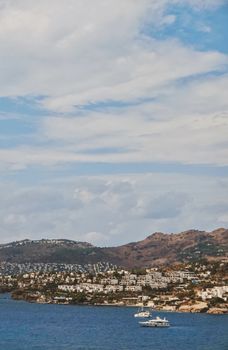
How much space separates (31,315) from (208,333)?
56405 millimetres

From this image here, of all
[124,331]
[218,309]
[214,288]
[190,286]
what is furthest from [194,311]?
[124,331]

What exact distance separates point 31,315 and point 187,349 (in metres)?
72.1

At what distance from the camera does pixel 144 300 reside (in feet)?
623

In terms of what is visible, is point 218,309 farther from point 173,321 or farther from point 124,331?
point 124,331

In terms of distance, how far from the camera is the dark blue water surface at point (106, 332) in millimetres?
92875

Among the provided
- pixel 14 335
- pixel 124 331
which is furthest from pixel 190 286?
pixel 14 335

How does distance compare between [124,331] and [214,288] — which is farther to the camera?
[214,288]

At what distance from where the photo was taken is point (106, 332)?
11319 cm

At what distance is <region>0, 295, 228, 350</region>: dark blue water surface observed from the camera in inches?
3656

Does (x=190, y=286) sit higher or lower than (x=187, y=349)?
higher

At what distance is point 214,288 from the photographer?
601 feet

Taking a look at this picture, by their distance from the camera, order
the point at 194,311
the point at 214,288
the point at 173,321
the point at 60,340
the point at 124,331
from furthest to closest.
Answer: the point at 214,288
the point at 194,311
the point at 173,321
the point at 124,331
the point at 60,340

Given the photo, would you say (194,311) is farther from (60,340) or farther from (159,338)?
(60,340)

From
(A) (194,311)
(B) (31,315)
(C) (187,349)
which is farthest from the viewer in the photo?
(A) (194,311)
